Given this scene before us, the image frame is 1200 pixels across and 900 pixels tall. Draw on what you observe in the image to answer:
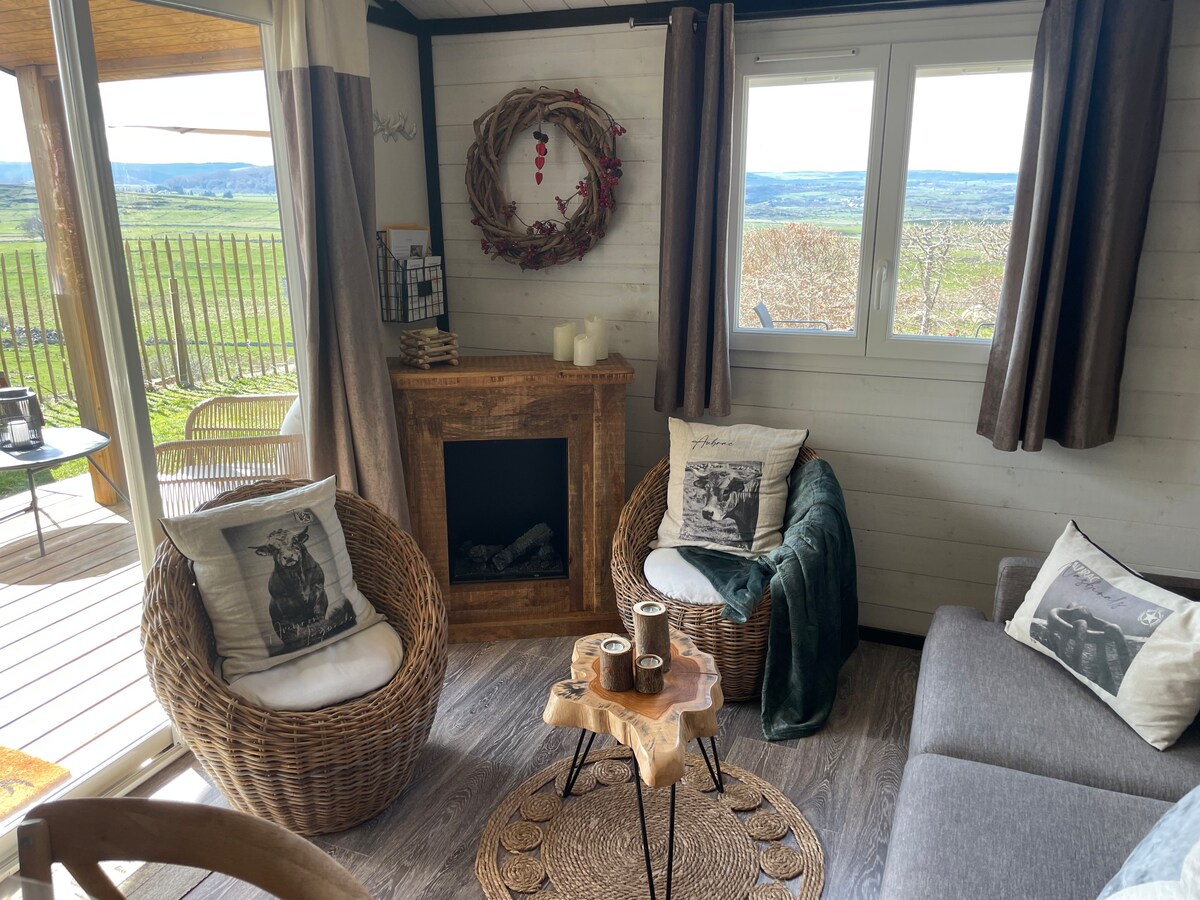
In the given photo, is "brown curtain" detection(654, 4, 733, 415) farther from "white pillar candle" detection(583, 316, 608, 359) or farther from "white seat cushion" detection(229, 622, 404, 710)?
"white seat cushion" detection(229, 622, 404, 710)

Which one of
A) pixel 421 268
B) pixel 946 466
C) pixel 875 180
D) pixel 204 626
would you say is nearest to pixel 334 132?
pixel 421 268

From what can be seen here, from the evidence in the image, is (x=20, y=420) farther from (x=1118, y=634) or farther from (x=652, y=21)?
(x=1118, y=634)

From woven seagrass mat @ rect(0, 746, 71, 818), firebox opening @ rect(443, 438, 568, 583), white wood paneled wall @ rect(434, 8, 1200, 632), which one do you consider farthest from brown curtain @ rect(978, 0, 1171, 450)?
woven seagrass mat @ rect(0, 746, 71, 818)

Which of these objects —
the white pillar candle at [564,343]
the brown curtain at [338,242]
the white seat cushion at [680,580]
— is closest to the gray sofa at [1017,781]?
the white seat cushion at [680,580]

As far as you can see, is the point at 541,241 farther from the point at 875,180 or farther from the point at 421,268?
the point at 875,180

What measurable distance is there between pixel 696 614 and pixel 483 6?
7.44 ft

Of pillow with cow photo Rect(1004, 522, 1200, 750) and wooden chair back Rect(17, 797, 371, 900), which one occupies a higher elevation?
wooden chair back Rect(17, 797, 371, 900)

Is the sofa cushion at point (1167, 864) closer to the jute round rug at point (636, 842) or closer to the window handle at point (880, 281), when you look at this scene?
the jute round rug at point (636, 842)

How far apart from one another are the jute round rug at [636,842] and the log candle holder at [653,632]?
1.60 feet

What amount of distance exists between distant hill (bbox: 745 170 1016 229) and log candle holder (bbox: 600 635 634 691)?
5.70 ft

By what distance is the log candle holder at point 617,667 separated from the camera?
1.96m

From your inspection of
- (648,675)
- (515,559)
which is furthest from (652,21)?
(648,675)

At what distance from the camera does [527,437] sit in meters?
3.04

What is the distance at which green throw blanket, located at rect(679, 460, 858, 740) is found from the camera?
2529 millimetres
